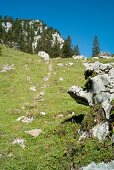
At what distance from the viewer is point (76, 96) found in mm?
32438

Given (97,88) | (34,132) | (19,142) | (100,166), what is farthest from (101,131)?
(34,132)

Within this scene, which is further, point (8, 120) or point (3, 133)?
point (8, 120)

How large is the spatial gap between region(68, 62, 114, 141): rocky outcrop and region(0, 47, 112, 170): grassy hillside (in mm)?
1228

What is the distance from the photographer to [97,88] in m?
31.0

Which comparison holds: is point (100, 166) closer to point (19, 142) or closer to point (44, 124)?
point (19, 142)

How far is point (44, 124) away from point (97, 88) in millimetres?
6666

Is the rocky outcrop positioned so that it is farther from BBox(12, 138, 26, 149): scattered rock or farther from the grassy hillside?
BBox(12, 138, 26, 149): scattered rock

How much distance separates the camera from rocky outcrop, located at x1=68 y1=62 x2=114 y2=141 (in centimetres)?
2470

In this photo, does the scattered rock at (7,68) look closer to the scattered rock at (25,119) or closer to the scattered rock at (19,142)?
the scattered rock at (25,119)

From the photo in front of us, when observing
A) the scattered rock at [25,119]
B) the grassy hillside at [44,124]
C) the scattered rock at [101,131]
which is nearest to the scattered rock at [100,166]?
the grassy hillside at [44,124]

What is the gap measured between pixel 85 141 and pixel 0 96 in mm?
28159

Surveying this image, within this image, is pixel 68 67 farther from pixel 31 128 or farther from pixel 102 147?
pixel 102 147

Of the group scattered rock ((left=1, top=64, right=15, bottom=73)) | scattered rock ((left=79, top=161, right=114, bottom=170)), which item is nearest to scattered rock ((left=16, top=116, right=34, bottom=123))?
scattered rock ((left=79, top=161, right=114, bottom=170))

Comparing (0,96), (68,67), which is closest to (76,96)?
(0,96)
